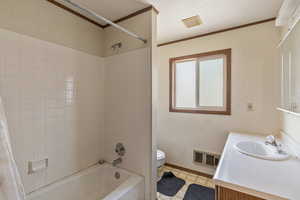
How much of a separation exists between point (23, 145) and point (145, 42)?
1550mm

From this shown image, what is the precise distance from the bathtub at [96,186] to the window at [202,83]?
1.43 meters

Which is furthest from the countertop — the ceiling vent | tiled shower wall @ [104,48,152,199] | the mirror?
the ceiling vent

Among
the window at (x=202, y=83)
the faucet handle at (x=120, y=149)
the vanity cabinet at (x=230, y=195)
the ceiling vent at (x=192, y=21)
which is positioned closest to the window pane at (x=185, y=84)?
the window at (x=202, y=83)

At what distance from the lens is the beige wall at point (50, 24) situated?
4.02ft

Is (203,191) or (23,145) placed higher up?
(23,145)

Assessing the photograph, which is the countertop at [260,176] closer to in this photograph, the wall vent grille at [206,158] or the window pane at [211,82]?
the wall vent grille at [206,158]

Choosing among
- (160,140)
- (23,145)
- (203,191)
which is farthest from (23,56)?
(203,191)

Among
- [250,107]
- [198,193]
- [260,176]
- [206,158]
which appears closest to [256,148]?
[250,107]

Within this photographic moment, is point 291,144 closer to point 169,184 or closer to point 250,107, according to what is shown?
point 250,107

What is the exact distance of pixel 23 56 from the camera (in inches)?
49.9

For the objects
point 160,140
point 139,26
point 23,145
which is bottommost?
point 160,140

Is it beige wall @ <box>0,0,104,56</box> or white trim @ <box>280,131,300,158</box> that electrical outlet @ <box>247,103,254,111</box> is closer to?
white trim @ <box>280,131,300,158</box>

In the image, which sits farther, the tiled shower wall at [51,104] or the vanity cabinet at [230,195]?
the tiled shower wall at [51,104]

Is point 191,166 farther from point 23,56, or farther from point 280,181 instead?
point 23,56
